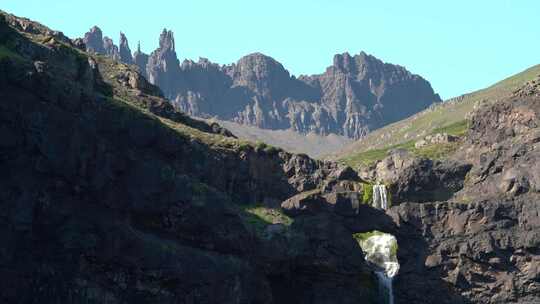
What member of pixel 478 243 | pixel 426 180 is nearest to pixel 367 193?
pixel 426 180

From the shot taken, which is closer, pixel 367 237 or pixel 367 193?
pixel 367 237

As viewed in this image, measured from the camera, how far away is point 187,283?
108 metres

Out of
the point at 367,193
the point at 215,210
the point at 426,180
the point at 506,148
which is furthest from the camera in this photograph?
the point at 426,180

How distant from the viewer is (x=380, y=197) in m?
142

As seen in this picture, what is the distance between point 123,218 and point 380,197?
47712 millimetres

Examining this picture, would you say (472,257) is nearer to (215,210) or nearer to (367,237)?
(367,237)

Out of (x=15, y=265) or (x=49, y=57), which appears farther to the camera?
(x=49, y=57)

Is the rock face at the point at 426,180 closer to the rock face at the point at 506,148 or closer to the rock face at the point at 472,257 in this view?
the rock face at the point at 506,148

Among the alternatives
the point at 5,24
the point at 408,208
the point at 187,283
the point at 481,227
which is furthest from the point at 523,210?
the point at 5,24

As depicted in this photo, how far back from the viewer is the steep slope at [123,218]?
328ft

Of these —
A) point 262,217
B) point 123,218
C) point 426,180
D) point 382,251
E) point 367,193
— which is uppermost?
point 426,180

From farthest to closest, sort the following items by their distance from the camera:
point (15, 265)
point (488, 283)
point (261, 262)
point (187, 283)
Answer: point (488, 283) < point (261, 262) < point (187, 283) < point (15, 265)

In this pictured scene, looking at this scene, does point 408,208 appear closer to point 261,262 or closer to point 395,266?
point 395,266

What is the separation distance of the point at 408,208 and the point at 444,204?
15.7 ft
